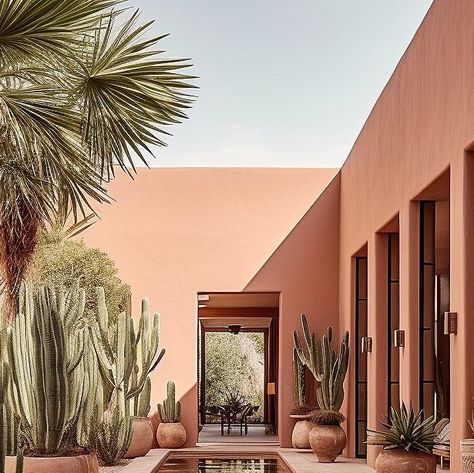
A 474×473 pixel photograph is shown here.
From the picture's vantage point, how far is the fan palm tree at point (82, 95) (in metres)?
7.69

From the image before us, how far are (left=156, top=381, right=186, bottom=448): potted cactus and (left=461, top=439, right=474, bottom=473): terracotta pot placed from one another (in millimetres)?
9641

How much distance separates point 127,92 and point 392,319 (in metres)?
6.47

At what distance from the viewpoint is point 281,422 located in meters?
17.3

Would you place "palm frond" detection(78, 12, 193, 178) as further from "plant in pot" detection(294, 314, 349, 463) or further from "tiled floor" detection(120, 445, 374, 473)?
"plant in pot" detection(294, 314, 349, 463)

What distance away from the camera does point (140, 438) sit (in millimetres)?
15273

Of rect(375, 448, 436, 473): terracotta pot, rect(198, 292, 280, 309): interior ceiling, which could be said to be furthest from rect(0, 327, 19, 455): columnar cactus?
rect(198, 292, 280, 309): interior ceiling

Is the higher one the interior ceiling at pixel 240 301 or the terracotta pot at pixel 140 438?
the interior ceiling at pixel 240 301

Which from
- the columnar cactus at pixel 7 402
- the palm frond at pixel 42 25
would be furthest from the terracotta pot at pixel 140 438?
the palm frond at pixel 42 25

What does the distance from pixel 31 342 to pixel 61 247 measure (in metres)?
7.69

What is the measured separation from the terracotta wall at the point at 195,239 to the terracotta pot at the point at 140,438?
1689 millimetres

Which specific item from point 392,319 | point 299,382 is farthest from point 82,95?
point 299,382

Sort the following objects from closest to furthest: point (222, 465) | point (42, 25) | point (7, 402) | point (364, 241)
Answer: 1. point (42, 25)
2. point (7, 402)
3. point (222, 465)
4. point (364, 241)

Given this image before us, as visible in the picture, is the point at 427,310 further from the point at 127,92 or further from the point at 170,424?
the point at 170,424

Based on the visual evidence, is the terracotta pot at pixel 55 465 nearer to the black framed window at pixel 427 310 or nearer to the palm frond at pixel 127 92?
the palm frond at pixel 127 92
